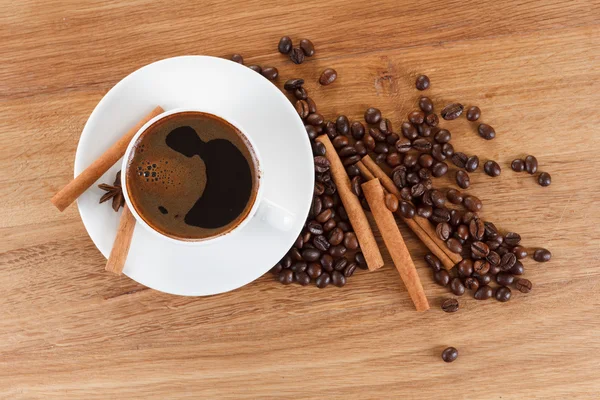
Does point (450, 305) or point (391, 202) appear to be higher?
point (391, 202)

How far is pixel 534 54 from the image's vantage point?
1758mm

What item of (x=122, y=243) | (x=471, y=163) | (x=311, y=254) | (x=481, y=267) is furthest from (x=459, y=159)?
(x=122, y=243)

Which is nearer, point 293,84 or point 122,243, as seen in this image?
point 122,243

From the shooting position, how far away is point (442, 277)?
1.72 m

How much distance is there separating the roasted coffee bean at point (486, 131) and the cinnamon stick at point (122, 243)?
1.11 m

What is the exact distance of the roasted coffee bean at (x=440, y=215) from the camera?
1.68 meters

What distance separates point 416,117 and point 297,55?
1.40ft

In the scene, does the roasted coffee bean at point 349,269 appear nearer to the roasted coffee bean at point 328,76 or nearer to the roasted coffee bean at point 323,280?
the roasted coffee bean at point 323,280

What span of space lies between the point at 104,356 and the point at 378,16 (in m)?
1.43

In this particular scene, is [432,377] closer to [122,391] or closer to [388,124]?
[388,124]

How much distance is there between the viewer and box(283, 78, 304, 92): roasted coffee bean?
1.69 metres

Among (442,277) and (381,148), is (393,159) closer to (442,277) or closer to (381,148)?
(381,148)

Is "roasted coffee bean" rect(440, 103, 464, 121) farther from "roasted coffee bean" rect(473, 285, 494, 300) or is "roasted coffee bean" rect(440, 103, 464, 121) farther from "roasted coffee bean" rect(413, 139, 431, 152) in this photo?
"roasted coffee bean" rect(473, 285, 494, 300)

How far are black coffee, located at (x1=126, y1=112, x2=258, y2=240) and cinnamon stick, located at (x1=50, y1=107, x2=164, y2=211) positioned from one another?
0.08 meters
